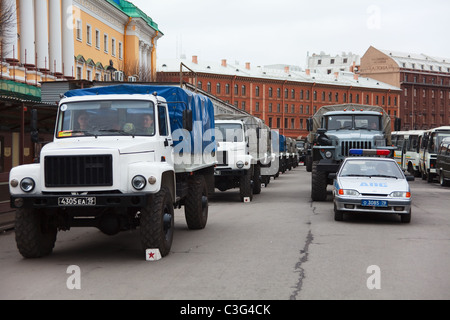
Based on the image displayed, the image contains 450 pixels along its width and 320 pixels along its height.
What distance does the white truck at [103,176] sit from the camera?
27.7 feet

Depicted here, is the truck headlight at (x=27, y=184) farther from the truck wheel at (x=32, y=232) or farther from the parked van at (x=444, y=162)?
the parked van at (x=444, y=162)

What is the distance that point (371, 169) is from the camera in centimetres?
1462

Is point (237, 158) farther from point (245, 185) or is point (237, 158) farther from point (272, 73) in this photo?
point (272, 73)

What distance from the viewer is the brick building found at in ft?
322

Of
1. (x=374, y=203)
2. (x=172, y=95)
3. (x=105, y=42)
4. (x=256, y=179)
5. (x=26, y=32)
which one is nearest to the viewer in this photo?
(x=172, y=95)

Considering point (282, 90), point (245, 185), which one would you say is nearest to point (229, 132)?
point (245, 185)

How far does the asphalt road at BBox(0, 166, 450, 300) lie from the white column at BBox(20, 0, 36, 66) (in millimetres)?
28593

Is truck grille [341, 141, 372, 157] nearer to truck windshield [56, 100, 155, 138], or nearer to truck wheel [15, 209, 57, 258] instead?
truck windshield [56, 100, 155, 138]

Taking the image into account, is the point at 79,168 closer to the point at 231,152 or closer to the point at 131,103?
the point at 131,103

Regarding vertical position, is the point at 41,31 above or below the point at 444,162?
above

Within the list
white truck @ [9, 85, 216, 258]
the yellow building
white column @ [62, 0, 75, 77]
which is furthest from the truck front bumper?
white column @ [62, 0, 75, 77]

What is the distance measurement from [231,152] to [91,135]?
9.60m

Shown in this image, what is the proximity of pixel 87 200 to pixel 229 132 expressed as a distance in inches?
472

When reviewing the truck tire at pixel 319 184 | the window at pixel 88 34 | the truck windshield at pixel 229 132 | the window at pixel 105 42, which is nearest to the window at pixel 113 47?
the window at pixel 105 42
